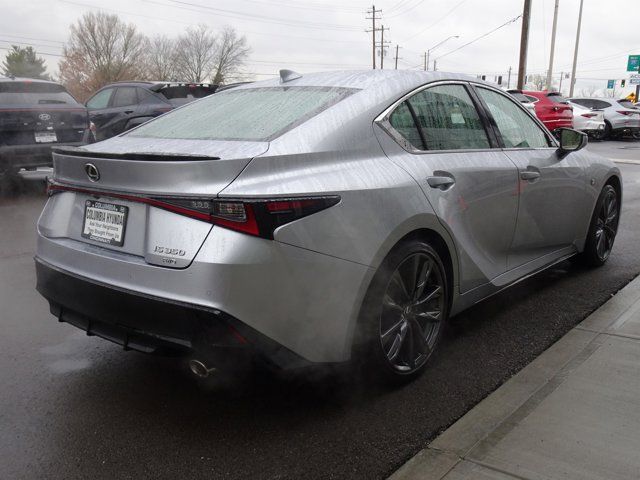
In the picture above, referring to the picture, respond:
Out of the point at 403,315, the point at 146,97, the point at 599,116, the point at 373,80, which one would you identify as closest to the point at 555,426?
the point at 403,315

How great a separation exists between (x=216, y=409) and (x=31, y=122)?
23.4ft

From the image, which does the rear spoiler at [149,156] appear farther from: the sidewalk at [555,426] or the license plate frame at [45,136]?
the license plate frame at [45,136]

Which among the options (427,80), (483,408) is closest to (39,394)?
(483,408)

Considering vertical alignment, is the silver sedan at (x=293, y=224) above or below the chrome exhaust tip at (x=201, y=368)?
above

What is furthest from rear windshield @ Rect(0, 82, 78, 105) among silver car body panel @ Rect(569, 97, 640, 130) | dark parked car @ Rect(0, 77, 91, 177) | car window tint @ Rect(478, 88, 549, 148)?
silver car body panel @ Rect(569, 97, 640, 130)

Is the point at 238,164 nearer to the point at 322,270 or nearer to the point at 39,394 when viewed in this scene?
the point at 322,270

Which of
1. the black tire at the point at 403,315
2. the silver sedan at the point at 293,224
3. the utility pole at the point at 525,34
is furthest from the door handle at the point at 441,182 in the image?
the utility pole at the point at 525,34

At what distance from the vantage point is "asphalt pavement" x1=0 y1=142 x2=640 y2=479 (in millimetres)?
2363

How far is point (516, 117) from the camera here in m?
4.03

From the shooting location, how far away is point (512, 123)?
3.92 meters

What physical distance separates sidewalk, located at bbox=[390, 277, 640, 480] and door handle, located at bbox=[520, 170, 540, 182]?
1006 mm

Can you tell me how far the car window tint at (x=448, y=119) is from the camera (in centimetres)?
312

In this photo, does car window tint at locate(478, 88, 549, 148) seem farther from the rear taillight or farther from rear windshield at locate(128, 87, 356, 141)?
the rear taillight

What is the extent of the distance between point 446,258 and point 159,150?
150 centimetres
